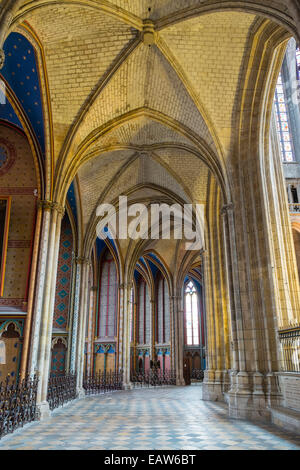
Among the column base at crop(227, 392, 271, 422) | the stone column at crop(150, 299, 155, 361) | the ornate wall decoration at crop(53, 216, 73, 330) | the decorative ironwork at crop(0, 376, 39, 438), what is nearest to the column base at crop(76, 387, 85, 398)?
the ornate wall decoration at crop(53, 216, 73, 330)

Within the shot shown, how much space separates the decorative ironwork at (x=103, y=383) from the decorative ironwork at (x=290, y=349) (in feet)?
35.6

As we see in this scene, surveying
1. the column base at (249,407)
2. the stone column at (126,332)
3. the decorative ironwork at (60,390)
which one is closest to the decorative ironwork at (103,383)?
the stone column at (126,332)

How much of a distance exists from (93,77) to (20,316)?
7369 mm

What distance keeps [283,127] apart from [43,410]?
58.4ft

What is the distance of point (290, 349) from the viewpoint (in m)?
7.96

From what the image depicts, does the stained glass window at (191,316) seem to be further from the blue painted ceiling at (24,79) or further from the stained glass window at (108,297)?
the blue painted ceiling at (24,79)

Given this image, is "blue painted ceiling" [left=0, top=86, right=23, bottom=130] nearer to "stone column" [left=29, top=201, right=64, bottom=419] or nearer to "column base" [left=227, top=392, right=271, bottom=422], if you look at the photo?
"stone column" [left=29, top=201, right=64, bottom=419]

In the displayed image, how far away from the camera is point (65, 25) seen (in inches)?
351

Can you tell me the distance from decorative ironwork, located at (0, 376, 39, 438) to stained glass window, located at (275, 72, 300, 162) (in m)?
→ 16.3

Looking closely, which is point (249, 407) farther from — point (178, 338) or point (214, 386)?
point (178, 338)

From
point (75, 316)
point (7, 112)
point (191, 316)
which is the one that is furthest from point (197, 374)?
point (7, 112)

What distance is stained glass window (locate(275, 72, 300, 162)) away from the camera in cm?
1884

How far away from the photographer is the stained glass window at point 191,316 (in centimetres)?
2930

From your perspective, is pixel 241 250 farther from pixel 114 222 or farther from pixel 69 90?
pixel 114 222
